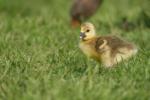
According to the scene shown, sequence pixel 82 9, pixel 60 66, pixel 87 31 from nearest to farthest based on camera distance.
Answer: pixel 60 66
pixel 87 31
pixel 82 9

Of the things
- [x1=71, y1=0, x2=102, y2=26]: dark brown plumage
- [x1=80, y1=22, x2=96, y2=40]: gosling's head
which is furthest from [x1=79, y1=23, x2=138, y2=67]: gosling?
[x1=71, y1=0, x2=102, y2=26]: dark brown plumage

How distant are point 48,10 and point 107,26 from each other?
95.1 inches

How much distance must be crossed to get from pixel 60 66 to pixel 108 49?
44 centimetres

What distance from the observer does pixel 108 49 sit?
5.48 m

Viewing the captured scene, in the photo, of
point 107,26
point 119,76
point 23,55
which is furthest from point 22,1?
point 119,76

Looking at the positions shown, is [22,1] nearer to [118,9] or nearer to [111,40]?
[118,9]

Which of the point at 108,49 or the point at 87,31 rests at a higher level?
the point at 87,31

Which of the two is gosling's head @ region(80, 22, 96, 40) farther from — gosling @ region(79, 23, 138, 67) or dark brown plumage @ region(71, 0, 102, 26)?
dark brown plumage @ region(71, 0, 102, 26)

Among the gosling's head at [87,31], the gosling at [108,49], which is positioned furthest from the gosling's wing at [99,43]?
the gosling's head at [87,31]

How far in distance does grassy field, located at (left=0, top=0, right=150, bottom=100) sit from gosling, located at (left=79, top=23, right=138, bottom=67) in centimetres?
8

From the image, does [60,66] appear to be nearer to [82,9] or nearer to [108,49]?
[108,49]

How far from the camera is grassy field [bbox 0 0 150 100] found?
14.6 feet

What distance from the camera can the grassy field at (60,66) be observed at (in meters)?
4.45

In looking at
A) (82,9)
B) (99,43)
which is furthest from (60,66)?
(82,9)
